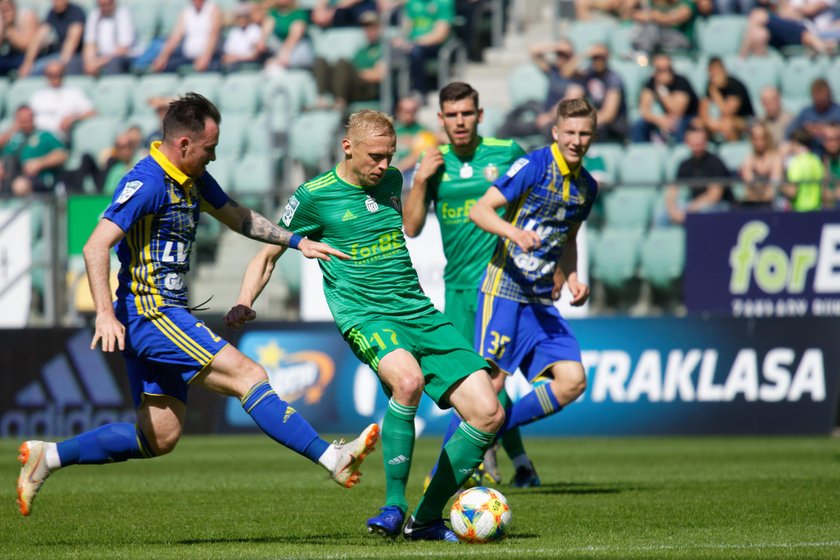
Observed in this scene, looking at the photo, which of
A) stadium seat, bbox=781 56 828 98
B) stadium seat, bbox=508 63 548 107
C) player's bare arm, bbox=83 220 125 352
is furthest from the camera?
stadium seat, bbox=508 63 548 107

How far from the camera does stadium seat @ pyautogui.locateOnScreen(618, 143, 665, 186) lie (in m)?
17.4

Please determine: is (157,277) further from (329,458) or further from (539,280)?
(539,280)

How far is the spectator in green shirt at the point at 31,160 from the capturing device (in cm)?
1956

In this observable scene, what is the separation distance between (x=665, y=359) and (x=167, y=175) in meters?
9.06

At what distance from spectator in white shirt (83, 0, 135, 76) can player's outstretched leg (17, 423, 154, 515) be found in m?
16.1

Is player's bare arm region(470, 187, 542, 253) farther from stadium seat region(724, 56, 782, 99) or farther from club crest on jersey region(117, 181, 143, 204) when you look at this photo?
stadium seat region(724, 56, 782, 99)

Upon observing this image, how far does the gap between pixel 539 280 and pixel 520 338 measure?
42cm

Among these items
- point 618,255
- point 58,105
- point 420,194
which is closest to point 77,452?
point 420,194

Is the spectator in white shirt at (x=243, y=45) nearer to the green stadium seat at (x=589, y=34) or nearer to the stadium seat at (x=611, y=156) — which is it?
the green stadium seat at (x=589, y=34)

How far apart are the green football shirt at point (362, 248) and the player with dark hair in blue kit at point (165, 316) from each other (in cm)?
24

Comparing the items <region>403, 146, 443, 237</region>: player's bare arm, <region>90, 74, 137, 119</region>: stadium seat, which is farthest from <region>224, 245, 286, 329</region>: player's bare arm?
<region>90, 74, 137, 119</region>: stadium seat

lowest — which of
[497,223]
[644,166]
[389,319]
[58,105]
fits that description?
[389,319]

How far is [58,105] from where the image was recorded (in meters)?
21.9

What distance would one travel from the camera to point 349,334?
7.44 metres
